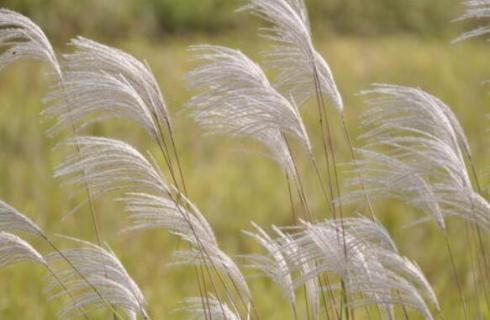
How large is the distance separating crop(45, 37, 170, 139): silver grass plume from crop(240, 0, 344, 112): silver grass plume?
8.4 inches

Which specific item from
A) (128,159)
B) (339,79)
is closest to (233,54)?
(128,159)

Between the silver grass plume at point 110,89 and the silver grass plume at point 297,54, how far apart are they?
213 millimetres

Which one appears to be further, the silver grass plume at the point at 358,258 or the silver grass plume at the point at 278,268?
the silver grass plume at the point at 278,268

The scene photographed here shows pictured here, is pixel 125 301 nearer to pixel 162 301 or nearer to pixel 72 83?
pixel 72 83

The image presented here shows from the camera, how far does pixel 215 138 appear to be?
230 inches

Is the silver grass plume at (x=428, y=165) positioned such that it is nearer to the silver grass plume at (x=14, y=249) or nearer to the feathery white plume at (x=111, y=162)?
the feathery white plume at (x=111, y=162)

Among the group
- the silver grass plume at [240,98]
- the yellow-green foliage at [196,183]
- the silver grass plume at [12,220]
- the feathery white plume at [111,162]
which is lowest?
the yellow-green foliage at [196,183]

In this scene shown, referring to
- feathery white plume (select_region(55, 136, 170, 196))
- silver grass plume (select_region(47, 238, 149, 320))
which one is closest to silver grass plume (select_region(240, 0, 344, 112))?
feathery white plume (select_region(55, 136, 170, 196))

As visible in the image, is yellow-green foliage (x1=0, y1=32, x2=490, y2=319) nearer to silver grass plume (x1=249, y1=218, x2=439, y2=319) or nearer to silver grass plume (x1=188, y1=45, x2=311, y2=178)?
silver grass plume (x1=188, y1=45, x2=311, y2=178)

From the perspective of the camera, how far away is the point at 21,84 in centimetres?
618

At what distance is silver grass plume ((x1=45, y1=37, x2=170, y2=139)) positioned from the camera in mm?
1761

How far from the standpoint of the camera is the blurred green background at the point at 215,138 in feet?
13.1

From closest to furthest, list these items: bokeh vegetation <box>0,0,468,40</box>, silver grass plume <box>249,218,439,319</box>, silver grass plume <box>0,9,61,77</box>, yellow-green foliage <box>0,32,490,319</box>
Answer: silver grass plume <box>249,218,439,319</box> → silver grass plume <box>0,9,61,77</box> → yellow-green foliage <box>0,32,490,319</box> → bokeh vegetation <box>0,0,468,40</box>

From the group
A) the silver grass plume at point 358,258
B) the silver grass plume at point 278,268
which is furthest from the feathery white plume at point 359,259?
the silver grass plume at point 278,268
